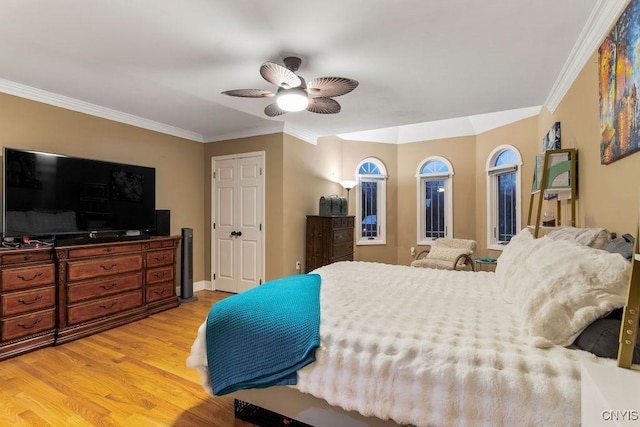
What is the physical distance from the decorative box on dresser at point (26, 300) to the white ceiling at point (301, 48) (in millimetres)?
1637

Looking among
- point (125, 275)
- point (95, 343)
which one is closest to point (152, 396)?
point (95, 343)

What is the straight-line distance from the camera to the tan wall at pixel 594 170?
1.62 m

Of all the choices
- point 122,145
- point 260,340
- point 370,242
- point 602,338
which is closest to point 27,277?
point 122,145

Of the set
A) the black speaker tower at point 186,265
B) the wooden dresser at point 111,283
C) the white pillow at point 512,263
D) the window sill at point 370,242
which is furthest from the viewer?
the window sill at point 370,242

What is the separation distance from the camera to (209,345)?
5.31 feet

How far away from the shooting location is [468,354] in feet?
3.89

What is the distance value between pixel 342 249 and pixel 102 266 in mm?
3036

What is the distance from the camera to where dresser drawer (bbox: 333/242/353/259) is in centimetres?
455

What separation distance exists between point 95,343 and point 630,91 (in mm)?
4283

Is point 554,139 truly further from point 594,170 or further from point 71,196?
point 71,196

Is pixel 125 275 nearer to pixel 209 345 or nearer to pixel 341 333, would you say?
pixel 209 345

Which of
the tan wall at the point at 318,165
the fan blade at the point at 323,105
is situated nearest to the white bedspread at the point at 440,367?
the tan wall at the point at 318,165

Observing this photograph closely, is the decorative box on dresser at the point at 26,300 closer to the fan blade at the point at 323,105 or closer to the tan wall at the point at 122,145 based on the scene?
the tan wall at the point at 122,145

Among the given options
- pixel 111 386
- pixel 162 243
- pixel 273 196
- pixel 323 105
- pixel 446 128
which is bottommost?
pixel 111 386
